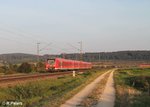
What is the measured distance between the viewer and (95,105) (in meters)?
16.7

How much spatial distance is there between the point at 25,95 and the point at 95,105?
1182 centimetres

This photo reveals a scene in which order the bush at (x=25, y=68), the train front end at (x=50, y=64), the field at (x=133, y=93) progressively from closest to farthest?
the field at (x=133, y=93)
the train front end at (x=50, y=64)
the bush at (x=25, y=68)

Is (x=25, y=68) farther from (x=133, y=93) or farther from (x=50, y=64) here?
(x=133, y=93)

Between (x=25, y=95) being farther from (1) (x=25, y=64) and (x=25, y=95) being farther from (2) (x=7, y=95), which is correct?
(1) (x=25, y=64)

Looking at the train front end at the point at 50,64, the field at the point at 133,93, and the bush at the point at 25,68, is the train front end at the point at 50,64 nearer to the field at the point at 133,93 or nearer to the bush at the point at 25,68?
the bush at the point at 25,68

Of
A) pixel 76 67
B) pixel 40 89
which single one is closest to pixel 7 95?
pixel 40 89

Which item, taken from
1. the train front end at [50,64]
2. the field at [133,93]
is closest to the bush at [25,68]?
the train front end at [50,64]

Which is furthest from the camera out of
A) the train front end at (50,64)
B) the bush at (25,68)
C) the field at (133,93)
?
the bush at (25,68)

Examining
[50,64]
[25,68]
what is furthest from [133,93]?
[25,68]

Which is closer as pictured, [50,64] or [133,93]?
[133,93]

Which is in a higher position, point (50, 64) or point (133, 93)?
point (50, 64)

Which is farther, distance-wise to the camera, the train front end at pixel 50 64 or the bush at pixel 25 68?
the bush at pixel 25 68

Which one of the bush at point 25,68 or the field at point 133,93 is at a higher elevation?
the bush at point 25,68

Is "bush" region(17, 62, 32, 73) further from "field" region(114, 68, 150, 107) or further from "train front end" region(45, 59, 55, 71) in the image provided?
"field" region(114, 68, 150, 107)
